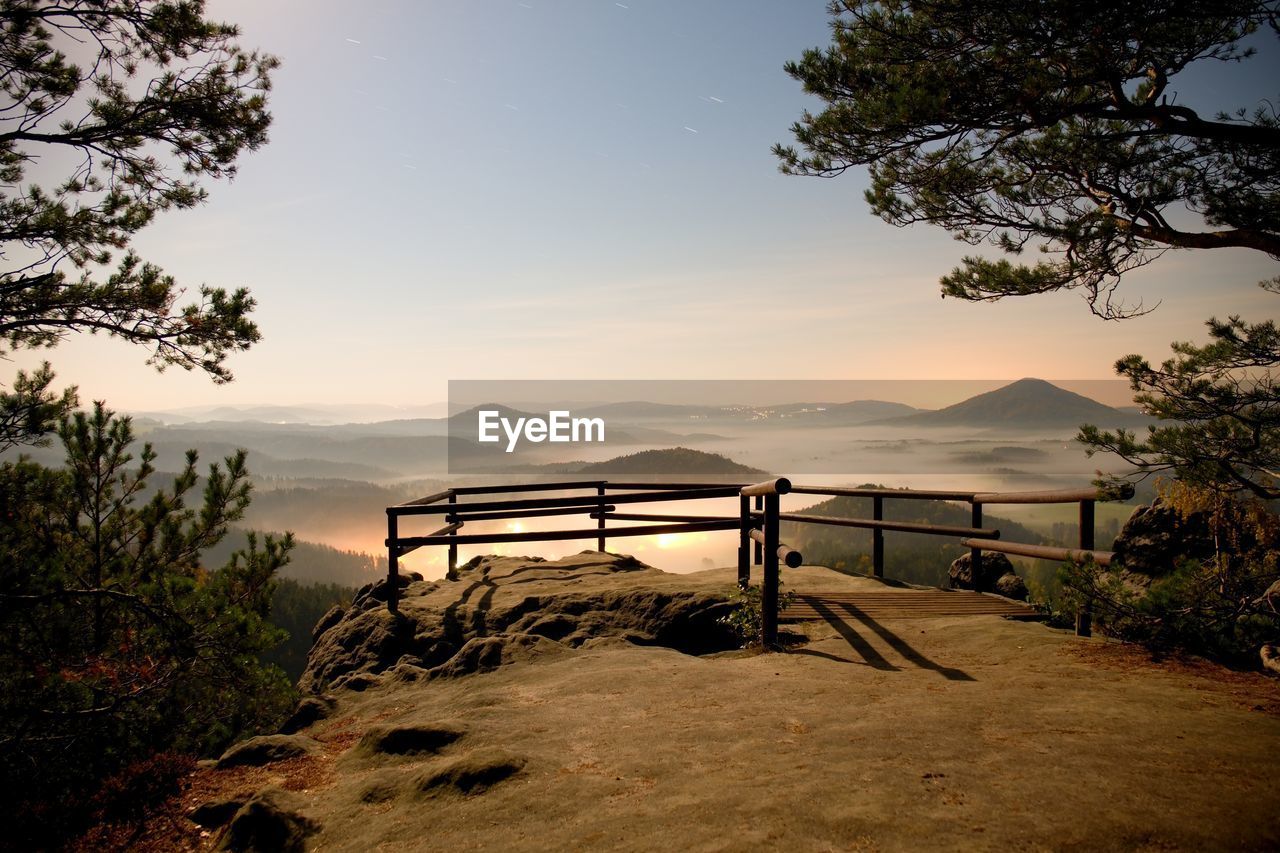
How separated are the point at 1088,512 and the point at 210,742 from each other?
30.2 ft

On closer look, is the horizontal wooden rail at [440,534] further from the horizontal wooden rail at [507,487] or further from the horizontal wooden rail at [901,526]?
the horizontal wooden rail at [901,526]

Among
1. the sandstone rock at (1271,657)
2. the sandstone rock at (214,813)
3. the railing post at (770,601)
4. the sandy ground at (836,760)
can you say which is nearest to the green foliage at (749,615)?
the railing post at (770,601)

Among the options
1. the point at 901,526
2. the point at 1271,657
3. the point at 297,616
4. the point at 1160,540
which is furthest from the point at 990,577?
the point at 297,616

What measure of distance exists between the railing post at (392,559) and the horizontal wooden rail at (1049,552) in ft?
25.5

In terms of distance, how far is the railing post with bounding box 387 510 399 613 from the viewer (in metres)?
9.74

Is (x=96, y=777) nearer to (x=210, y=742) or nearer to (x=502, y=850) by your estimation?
(x=210, y=742)

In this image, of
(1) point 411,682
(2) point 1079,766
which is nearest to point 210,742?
(1) point 411,682

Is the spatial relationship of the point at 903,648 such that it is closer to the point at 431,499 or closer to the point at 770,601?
the point at 770,601

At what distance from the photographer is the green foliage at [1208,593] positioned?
5.58m

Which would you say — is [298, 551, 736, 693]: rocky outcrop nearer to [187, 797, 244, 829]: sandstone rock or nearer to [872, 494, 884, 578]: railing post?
[187, 797, 244, 829]: sandstone rock

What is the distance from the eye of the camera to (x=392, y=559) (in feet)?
32.4

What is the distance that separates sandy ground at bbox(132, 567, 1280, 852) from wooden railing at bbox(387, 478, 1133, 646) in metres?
1.19

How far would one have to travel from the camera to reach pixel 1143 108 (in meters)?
7.02

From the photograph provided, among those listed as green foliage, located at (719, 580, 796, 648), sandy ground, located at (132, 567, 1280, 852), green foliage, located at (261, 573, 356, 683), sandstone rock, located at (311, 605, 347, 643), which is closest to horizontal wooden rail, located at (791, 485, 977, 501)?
green foliage, located at (719, 580, 796, 648)
